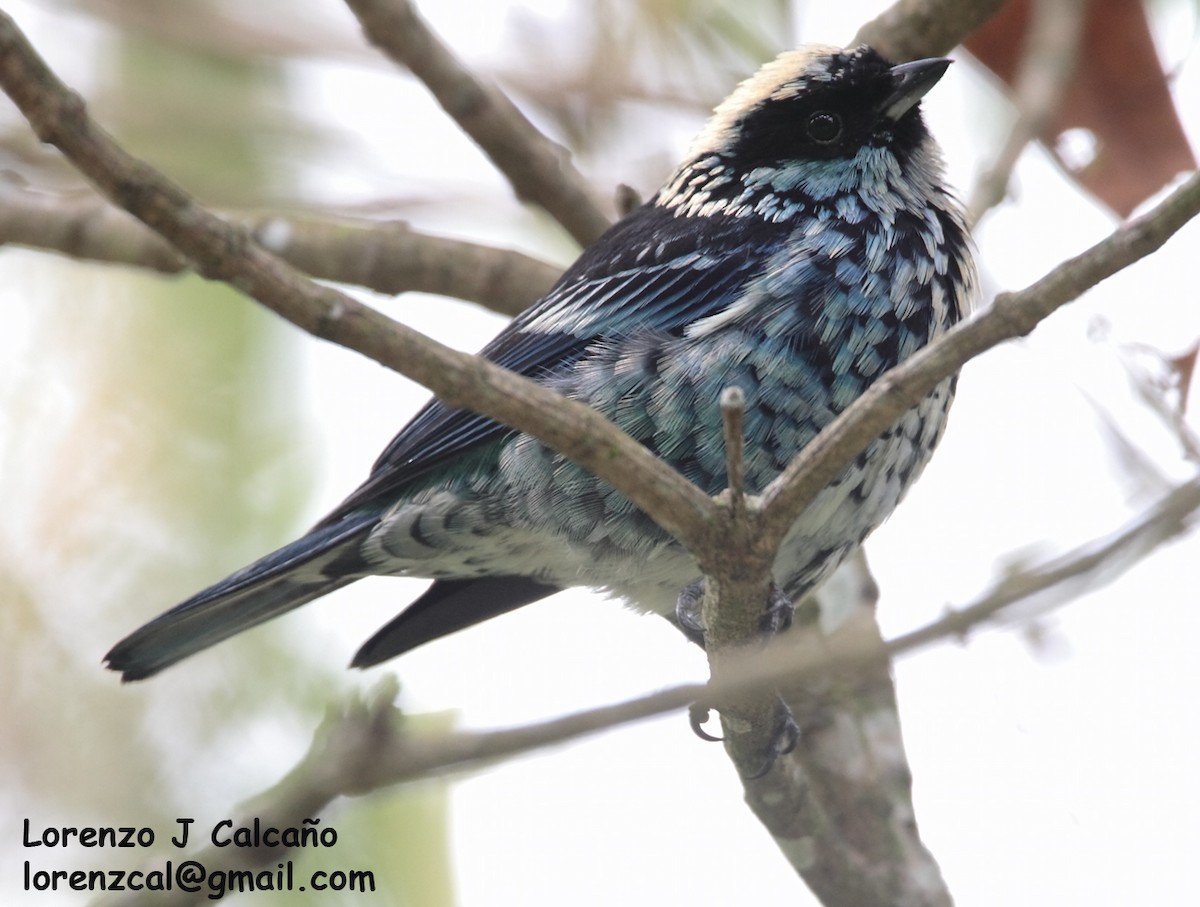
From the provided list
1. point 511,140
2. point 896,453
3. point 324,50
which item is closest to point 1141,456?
point 896,453

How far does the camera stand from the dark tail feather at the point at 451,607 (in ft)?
14.8

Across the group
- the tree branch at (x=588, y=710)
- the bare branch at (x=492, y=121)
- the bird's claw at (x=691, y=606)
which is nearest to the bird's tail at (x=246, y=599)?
the bird's claw at (x=691, y=606)

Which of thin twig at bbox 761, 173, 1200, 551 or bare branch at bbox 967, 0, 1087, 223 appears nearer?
thin twig at bbox 761, 173, 1200, 551

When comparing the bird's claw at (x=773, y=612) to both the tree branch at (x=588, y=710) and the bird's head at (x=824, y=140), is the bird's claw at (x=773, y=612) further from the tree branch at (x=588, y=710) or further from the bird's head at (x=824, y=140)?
the bird's head at (x=824, y=140)

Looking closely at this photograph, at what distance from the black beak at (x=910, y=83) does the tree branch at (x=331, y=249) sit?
132cm

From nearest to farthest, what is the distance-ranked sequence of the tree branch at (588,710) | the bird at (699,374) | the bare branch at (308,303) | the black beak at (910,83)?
the tree branch at (588,710) < the bare branch at (308,303) < the bird at (699,374) < the black beak at (910,83)

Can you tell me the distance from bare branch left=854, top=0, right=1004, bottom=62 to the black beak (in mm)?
526

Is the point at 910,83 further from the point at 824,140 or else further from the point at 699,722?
the point at 699,722

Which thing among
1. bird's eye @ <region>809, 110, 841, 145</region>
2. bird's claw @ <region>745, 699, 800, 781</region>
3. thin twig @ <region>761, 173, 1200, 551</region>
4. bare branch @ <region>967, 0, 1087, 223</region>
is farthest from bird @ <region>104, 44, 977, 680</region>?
thin twig @ <region>761, 173, 1200, 551</region>

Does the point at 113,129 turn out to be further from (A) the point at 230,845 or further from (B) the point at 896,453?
(A) the point at 230,845

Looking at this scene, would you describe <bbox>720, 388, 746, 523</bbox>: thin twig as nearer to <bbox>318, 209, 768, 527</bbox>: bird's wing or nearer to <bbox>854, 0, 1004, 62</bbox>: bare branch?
<bbox>318, 209, 768, 527</bbox>: bird's wing

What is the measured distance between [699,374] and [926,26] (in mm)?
1847

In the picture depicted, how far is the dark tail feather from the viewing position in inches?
177

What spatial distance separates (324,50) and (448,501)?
3.19 meters
